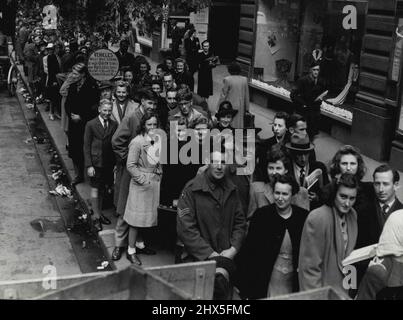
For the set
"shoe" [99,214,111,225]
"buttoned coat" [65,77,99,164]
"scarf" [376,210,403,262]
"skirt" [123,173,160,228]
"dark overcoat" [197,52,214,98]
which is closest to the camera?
"scarf" [376,210,403,262]

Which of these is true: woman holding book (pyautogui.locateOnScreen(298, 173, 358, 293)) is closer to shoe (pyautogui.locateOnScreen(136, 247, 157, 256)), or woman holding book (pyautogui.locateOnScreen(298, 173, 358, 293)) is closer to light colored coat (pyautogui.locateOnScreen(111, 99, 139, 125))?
shoe (pyautogui.locateOnScreen(136, 247, 157, 256))

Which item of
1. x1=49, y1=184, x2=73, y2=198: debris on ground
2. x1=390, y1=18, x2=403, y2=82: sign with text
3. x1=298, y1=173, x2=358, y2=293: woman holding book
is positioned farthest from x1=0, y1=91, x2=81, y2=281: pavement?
x1=390, y1=18, x2=403, y2=82: sign with text

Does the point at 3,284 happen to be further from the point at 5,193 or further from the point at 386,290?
the point at 5,193

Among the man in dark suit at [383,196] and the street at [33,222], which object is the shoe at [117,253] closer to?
the street at [33,222]

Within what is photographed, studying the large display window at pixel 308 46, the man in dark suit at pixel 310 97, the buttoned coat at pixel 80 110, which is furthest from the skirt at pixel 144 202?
the large display window at pixel 308 46

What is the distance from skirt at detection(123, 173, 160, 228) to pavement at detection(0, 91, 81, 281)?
106cm

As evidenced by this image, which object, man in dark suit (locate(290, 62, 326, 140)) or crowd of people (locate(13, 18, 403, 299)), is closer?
crowd of people (locate(13, 18, 403, 299))

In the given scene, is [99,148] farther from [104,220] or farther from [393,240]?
[393,240]

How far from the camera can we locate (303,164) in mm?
6832

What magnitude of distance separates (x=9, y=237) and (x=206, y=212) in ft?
13.1

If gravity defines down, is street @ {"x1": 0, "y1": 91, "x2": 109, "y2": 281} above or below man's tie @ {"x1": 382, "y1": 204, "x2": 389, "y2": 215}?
below

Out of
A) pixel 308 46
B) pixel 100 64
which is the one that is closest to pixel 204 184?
pixel 100 64

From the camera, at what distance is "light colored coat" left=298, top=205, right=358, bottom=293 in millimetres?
5113

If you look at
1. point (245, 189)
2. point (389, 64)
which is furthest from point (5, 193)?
point (389, 64)
